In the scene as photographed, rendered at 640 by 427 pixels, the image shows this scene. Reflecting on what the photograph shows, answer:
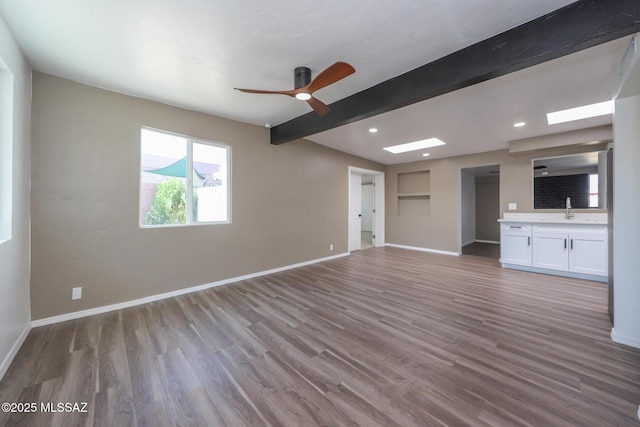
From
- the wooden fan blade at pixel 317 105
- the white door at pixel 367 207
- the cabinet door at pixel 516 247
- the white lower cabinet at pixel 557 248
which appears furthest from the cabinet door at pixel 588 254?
the white door at pixel 367 207

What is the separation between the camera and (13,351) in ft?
6.27

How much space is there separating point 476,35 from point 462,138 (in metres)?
2.86

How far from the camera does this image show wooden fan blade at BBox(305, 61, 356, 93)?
5.98 ft

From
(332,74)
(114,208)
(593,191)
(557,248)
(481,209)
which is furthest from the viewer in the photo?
(481,209)

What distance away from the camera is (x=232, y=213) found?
3.82 metres

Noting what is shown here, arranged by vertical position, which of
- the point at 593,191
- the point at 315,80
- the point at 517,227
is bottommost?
the point at 517,227

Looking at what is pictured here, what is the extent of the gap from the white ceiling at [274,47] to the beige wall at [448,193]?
1995 mm

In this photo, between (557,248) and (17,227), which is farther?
(557,248)

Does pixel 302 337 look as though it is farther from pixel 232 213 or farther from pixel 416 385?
pixel 232 213

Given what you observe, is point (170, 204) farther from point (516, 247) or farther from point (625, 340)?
point (516, 247)

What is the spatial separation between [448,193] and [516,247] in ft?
6.43

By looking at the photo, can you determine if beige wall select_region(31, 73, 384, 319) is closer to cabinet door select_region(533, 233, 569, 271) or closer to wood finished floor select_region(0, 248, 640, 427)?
wood finished floor select_region(0, 248, 640, 427)

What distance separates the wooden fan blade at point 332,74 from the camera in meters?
1.82

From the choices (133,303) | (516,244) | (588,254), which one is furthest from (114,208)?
(588,254)
